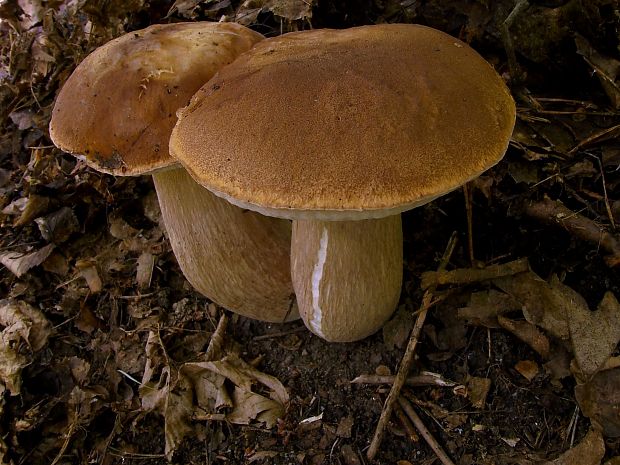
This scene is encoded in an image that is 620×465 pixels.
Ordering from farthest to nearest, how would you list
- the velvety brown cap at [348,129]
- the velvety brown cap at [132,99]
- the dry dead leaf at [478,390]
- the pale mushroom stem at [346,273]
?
the dry dead leaf at [478,390] < the pale mushroom stem at [346,273] < the velvety brown cap at [132,99] < the velvety brown cap at [348,129]

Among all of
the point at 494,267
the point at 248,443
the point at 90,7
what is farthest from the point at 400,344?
the point at 90,7

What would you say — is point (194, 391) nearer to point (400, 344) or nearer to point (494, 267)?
point (400, 344)

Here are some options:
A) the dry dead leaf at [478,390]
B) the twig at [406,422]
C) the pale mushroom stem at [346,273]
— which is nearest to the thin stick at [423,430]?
the twig at [406,422]

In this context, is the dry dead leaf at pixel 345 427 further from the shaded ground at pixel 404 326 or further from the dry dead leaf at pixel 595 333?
the dry dead leaf at pixel 595 333

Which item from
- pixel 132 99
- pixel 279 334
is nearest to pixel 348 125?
pixel 132 99

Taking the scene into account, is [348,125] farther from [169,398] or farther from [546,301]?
[169,398]
